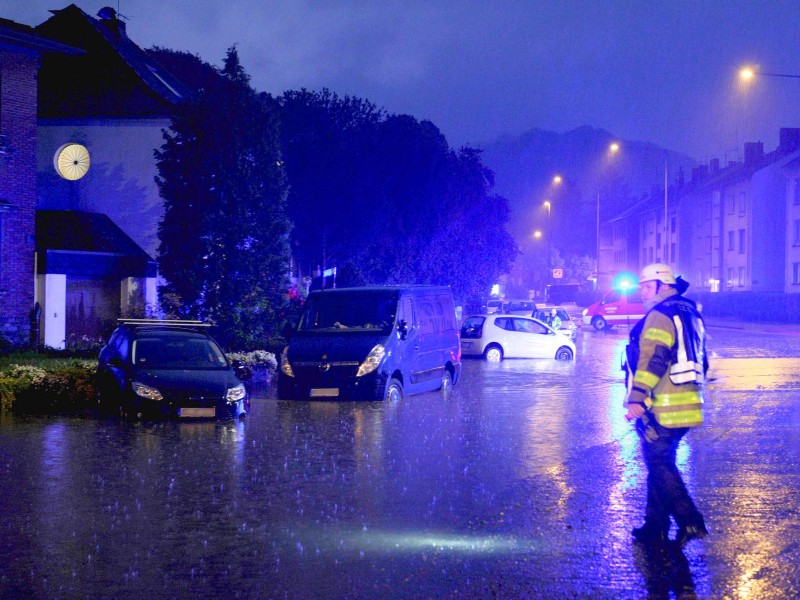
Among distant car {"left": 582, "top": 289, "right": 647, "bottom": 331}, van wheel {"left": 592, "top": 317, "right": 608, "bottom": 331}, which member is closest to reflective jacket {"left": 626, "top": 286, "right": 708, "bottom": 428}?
distant car {"left": 582, "top": 289, "right": 647, "bottom": 331}

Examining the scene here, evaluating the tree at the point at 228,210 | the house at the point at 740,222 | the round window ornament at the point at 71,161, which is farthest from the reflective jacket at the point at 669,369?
the house at the point at 740,222

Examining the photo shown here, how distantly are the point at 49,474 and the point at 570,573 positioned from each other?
19.1 feet

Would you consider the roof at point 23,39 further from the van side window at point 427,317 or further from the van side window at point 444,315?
the van side window at point 427,317

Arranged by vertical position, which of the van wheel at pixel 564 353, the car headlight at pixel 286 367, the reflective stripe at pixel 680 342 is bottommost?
the van wheel at pixel 564 353

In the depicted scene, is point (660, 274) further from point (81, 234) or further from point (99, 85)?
point (99, 85)

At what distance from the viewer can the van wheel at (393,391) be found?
661 inches

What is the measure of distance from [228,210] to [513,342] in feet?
30.6

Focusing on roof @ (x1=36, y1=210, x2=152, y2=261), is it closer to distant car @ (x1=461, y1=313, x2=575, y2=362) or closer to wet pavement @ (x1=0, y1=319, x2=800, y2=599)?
distant car @ (x1=461, y1=313, x2=575, y2=362)

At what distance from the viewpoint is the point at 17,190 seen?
25500mm

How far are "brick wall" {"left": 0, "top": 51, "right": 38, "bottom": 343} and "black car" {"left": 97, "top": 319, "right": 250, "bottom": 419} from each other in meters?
9.99

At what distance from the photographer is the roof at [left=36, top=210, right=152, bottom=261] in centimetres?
3003

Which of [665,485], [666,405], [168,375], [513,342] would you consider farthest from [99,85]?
[665,485]

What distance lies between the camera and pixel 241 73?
25469 mm

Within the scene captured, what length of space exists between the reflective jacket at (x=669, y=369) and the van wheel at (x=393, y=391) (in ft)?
32.0
